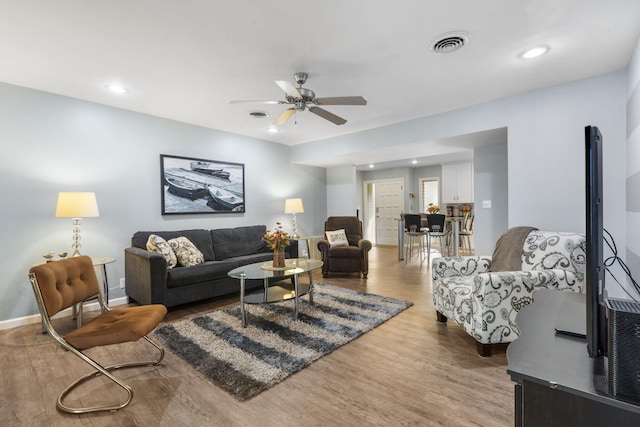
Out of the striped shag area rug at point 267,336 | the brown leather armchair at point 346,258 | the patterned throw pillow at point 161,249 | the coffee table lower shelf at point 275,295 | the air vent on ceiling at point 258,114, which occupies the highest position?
the air vent on ceiling at point 258,114

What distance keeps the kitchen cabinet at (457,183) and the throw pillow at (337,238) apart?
143 inches

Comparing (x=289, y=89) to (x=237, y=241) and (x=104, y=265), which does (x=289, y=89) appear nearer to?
(x=237, y=241)

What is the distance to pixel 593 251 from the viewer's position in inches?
28.3

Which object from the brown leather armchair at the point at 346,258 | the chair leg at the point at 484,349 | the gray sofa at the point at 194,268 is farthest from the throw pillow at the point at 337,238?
the chair leg at the point at 484,349

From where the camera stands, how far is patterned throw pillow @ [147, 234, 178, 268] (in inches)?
133

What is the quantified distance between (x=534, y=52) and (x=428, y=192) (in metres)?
6.16

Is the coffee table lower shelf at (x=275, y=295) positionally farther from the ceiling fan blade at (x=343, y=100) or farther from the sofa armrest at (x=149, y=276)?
the ceiling fan blade at (x=343, y=100)

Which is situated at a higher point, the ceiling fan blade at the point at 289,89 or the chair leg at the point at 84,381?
the ceiling fan blade at the point at 289,89

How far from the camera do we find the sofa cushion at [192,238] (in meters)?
3.62

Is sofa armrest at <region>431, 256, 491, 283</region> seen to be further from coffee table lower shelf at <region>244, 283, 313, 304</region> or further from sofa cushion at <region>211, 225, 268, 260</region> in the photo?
sofa cushion at <region>211, 225, 268, 260</region>

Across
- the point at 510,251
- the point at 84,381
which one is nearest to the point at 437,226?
the point at 510,251

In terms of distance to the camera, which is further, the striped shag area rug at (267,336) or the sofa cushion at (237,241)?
the sofa cushion at (237,241)

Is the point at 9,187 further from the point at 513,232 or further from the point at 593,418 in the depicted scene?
the point at 513,232

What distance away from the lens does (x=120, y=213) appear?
3.66 metres
